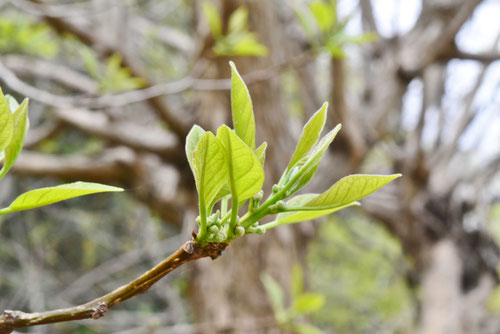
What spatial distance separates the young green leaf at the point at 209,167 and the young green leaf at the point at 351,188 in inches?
2.4

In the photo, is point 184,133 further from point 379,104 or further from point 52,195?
point 52,195

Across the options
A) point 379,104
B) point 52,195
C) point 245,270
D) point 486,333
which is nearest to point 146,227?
point 245,270

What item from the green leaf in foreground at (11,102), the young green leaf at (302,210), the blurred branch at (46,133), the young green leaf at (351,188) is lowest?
the young green leaf at (351,188)

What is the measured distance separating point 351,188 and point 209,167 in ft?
0.26

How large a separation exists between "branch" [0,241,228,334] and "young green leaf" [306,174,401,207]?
0.07m

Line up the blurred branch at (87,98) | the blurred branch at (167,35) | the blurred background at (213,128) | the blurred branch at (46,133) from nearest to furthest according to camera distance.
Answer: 1. the blurred branch at (87,98)
2. the blurred background at (213,128)
3. the blurred branch at (46,133)
4. the blurred branch at (167,35)

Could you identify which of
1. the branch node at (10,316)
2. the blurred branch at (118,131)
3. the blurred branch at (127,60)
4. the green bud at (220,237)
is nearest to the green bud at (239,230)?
the green bud at (220,237)

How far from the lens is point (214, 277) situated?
1522mm

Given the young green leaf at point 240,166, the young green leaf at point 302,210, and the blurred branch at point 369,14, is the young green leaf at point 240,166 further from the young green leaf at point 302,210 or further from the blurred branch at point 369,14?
the blurred branch at point 369,14

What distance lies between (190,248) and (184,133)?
1378 mm

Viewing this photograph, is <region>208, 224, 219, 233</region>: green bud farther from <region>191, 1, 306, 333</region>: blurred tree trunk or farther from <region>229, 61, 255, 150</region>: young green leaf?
<region>191, 1, 306, 333</region>: blurred tree trunk

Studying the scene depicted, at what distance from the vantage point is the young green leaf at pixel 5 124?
232 mm

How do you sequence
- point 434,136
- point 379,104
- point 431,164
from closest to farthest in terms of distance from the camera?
point 379,104 → point 431,164 → point 434,136

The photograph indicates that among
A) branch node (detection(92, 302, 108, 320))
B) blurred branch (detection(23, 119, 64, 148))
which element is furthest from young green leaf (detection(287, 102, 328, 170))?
blurred branch (detection(23, 119, 64, 148))
